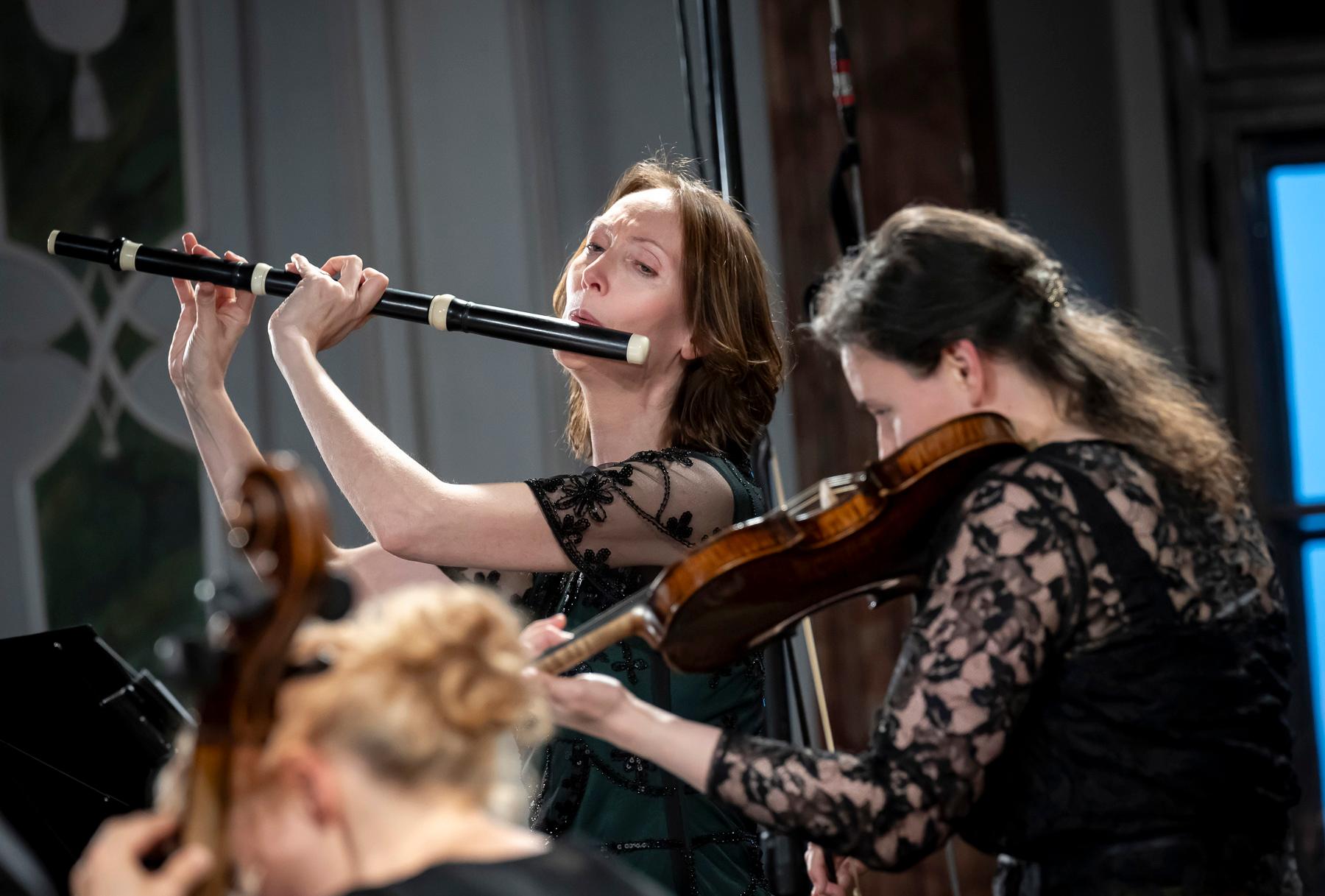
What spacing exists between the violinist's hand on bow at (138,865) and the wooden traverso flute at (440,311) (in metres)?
0.96

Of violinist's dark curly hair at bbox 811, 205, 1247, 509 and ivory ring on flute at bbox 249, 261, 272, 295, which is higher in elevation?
ivory ring on flute at bbox 249, 261, 272, 295

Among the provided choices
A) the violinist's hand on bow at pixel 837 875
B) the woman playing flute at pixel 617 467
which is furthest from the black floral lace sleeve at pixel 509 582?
the violinist's hand on bow at pixel 837 875

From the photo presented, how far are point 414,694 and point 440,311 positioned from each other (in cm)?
102

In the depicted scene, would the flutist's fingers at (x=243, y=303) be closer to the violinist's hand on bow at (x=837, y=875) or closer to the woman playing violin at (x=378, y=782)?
the violinist's hand on bow at (x=837, y=875)

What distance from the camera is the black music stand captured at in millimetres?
1636

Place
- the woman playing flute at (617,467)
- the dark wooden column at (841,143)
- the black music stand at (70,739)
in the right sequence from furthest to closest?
the dark wooden column at (841,143) → the woman playing flute at (617,467) → the black music stand at (70,739)

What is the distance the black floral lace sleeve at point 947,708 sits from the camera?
1.32 m

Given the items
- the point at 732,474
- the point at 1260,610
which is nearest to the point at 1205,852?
the point at 1260,610

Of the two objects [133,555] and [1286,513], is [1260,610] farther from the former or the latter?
[133,555]

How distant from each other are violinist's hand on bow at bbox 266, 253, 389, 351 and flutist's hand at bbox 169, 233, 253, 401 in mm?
164

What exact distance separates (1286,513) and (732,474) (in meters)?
1.97

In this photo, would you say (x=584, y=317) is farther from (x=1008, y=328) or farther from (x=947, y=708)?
(x=947, y=708)

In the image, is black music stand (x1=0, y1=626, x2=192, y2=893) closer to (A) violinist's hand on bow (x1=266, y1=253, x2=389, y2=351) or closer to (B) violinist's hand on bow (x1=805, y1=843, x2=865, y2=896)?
(A) violinist's hand on bow (x1=266, y1=253, x2=389, y2=351)

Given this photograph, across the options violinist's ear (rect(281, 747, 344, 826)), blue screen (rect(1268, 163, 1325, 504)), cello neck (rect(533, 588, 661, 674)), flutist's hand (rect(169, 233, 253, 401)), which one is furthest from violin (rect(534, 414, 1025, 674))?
blue screen (rect(1268, 163, 1325, 504))
